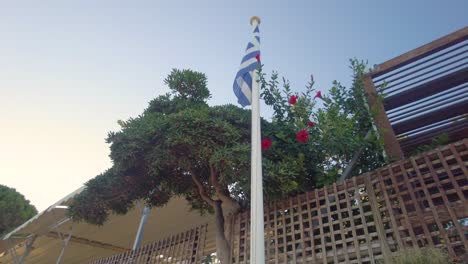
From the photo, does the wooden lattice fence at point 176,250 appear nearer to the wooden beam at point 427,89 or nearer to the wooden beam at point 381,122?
the wooden beam at point 381,122

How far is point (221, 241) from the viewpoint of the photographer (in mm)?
4270

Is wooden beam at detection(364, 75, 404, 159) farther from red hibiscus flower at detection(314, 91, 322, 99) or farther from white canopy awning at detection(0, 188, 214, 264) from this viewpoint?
white canopy awning at detection(0, 188, 214, 264)

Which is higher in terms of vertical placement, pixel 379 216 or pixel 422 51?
pixel 422 51

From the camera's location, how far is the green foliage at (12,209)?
13.2m

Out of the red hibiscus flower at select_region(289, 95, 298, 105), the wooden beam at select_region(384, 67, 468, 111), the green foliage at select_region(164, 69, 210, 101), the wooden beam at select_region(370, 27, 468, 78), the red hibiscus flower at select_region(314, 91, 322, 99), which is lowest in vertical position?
the red hibiscus flower at select_region(289, 95, 298, 105)

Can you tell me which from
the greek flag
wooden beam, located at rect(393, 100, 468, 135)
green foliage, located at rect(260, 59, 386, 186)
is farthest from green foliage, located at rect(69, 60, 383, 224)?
wooden beam, located at rect(393, 100, 468, 135)

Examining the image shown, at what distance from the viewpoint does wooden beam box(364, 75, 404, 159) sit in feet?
13.7

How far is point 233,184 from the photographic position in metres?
4.00

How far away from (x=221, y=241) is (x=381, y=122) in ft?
9.00

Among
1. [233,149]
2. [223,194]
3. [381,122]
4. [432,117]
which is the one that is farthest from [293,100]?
[432,117]

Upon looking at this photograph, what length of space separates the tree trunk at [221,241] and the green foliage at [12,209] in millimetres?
12524

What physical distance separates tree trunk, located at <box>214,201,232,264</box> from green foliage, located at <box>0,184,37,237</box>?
1252 cm

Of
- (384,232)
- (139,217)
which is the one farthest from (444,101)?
(139,217)

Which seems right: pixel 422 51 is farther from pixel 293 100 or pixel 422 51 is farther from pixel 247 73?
pixel 247 73
